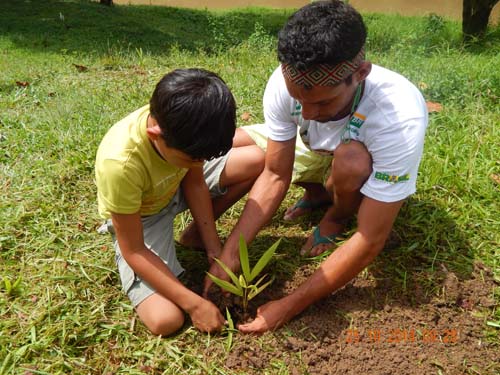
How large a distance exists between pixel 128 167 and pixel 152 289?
54cm

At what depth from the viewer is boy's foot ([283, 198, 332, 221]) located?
8.34ft

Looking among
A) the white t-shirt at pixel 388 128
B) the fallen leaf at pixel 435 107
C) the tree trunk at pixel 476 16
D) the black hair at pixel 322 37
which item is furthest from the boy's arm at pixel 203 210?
the tree trunk at pixel 476 16

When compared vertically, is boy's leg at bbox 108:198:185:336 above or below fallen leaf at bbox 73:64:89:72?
above

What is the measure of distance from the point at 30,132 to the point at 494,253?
115 inches

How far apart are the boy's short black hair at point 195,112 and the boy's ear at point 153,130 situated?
0.04 meters

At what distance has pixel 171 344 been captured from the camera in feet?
5.93

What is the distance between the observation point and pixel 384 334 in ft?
6.07

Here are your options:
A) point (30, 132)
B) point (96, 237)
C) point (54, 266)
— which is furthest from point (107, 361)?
point (30, 132)

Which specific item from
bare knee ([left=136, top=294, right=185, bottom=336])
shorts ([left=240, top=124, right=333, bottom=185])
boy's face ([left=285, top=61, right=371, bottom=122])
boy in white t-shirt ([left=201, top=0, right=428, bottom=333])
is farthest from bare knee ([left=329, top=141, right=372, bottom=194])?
bare knee ([left=136, top=294, right=185, bottom=336])

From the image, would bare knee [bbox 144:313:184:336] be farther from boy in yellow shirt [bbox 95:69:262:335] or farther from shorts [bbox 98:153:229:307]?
shorts [bbox 98:153:229:307]

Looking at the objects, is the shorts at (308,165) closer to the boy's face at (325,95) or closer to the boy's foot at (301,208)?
the boy's foot at (301,208)

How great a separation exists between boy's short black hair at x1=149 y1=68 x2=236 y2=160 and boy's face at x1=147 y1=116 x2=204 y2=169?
35mm
